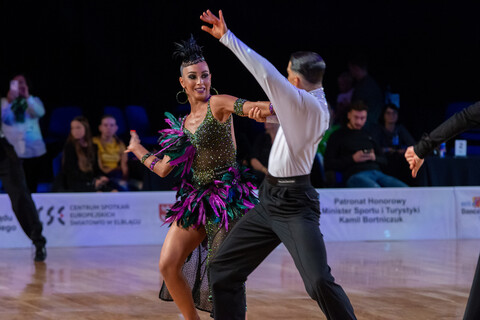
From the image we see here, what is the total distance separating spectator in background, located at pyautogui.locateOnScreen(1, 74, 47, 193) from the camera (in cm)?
923

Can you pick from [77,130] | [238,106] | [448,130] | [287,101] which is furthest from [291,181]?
[77,130]

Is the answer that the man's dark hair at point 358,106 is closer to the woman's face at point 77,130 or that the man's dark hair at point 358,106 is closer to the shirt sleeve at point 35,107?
the woman's face at point 77,130

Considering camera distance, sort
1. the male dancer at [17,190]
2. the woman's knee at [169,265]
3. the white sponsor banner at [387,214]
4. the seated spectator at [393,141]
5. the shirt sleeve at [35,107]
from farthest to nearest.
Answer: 1. the seated spectator at [393,141]
2. the shirt sleeve at [35,107]
3. the white sponsor banner at [387,214]
4. the male dancer at [17,190]
5. the woman's knee at [169,265]

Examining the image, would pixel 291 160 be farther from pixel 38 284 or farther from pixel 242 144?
pixel 242 144

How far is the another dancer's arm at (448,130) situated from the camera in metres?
3.40

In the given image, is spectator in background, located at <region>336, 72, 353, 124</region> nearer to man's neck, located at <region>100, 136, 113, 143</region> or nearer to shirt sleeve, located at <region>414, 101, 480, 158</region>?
man's neck, located at <region>100, 136, 113, 143</region>

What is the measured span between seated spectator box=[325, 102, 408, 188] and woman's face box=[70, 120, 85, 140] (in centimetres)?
299

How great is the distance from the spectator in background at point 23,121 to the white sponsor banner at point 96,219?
1034 millimetres

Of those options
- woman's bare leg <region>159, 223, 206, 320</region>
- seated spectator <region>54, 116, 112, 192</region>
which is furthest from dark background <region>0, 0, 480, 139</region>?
woman's bare leg <region>159, 223, 206, 320</region>

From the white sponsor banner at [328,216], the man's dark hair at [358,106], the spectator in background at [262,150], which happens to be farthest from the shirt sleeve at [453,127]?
the man's dark hair at [358,106]

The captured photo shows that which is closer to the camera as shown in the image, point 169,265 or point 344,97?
point 169,265

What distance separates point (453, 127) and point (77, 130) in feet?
20.0

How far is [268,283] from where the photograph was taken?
20.6ft

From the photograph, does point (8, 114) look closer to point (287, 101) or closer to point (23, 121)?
point (23, 121)
